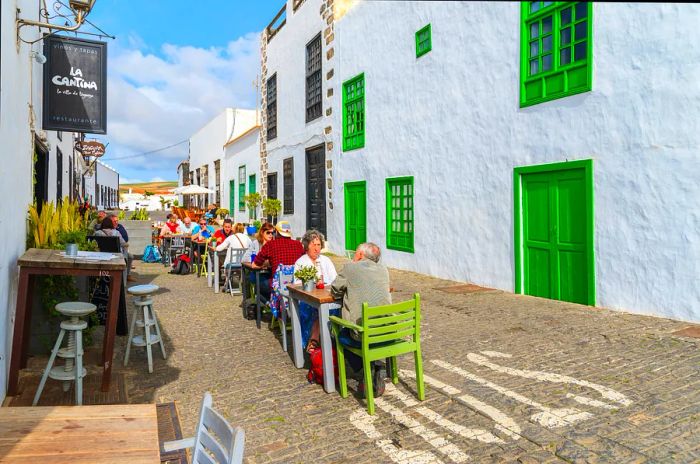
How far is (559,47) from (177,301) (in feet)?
23.9

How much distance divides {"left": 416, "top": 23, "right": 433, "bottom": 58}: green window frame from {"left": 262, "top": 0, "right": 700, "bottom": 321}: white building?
4 centimetres

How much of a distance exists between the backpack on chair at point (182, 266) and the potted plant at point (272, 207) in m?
5.62

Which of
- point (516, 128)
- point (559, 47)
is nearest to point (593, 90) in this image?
point (559, 47)

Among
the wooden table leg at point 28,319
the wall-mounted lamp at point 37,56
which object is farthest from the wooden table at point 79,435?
the wall-mounted lamp at point 37,56

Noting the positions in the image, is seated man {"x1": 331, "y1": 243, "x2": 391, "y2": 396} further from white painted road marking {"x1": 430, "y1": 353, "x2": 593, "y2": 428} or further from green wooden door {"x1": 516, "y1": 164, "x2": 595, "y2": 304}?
green wooden door {"x1": 516, "y1": 164, "x2": 595, "y2": 304}

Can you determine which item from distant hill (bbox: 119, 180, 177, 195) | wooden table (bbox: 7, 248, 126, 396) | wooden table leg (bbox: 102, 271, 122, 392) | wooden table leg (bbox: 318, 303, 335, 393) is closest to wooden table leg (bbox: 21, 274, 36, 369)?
wooden table (bbox: 7, 248, 126, 396)

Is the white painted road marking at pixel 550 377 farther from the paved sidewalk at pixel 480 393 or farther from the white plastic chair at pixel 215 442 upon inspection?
the white plastic chair at pixel 215 442

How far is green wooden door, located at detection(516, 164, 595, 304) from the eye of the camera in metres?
7.33

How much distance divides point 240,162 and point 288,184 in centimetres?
642

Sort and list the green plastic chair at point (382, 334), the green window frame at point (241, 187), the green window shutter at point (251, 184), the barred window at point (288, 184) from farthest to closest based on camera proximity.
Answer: the green window frame at point (241, 187) → the green window shutter at point (251, 184) → the barred window at point (288, 184) → the green plastic chair at point (382, 334)

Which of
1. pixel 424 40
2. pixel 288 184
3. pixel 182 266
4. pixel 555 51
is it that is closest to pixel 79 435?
pixel 555 51

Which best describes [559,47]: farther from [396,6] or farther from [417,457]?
[417,457]

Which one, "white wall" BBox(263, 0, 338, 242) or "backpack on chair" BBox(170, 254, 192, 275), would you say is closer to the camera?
"backpack on chair" BBox(170, 254, 192, 275)

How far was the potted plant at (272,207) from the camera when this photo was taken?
57.7 feet
